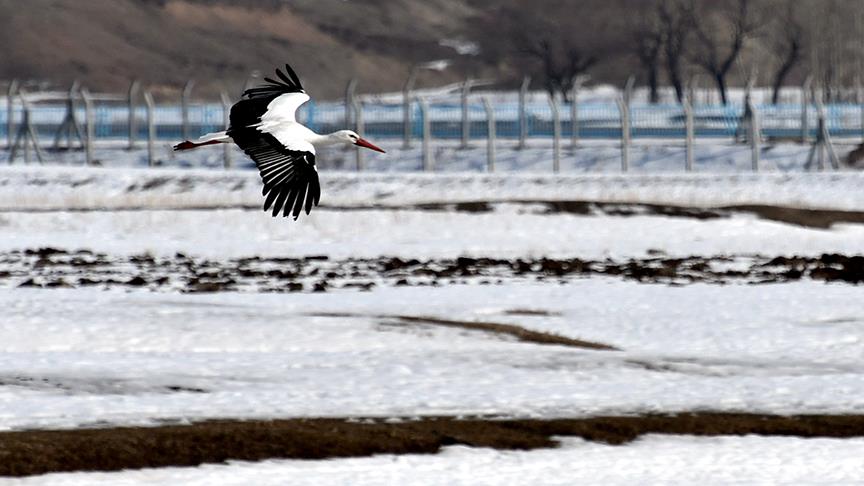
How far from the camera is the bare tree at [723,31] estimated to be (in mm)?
71188

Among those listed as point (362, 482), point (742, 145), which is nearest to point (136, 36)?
point (742, 145)

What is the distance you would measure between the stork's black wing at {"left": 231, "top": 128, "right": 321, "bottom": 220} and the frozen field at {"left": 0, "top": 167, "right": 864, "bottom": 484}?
49.2 inches

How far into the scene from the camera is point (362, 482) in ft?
33.9

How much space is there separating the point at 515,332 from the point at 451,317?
0.90 m

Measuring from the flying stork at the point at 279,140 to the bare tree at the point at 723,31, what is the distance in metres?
53.9

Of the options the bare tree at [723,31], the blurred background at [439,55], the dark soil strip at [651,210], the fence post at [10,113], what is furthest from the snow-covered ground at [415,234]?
the bare tree at [723,31]

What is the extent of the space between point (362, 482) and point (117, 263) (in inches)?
485

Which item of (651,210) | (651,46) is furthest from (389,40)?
(651,210)

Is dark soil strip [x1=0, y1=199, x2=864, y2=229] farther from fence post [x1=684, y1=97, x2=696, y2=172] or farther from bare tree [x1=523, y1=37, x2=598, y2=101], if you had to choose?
bare tree [x1=523, y1=37, x2=598, y2=101]

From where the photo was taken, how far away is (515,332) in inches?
612

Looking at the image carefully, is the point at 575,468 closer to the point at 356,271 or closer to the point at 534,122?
the point at 356,271

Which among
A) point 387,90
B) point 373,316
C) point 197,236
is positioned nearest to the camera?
point 373,316

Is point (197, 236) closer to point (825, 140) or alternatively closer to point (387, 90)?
point (825, 140)

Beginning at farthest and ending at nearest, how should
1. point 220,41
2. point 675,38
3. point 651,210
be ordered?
point 220,41 < point 675,38 < point 651,210
